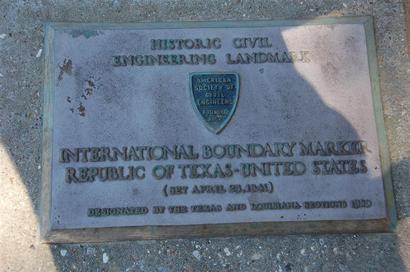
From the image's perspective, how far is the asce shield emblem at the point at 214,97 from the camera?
2.60 metres

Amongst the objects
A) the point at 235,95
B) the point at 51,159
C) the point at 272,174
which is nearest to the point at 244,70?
the point at 235,95

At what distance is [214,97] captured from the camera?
8.62 ft

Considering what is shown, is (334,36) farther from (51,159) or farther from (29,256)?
(29,256)

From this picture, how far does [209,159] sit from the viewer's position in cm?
256

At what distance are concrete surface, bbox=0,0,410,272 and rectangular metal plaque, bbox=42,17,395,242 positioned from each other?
0.28 feet

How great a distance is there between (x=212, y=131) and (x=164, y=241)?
70 cm

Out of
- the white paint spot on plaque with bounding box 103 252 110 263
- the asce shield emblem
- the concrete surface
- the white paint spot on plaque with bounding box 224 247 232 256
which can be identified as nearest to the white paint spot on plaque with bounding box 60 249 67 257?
the concrete surface

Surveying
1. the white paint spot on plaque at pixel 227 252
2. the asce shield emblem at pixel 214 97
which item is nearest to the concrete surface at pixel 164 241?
the white paint spot on plaque at pixel 227 252

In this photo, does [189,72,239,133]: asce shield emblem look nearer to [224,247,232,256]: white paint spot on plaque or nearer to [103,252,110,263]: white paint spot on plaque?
[224,247,232,256]: white paint spot on plaque

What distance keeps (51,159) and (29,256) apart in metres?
0.56

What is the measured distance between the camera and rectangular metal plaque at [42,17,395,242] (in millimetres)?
2488

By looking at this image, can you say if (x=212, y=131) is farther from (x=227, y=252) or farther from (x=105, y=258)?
(x=105, y=258)

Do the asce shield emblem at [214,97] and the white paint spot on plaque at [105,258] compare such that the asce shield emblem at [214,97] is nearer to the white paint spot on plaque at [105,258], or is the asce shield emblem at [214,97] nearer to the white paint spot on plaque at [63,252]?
the white paint spot on plaque at [105,258]

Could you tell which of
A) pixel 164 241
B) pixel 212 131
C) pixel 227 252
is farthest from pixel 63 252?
pixel 212 131
